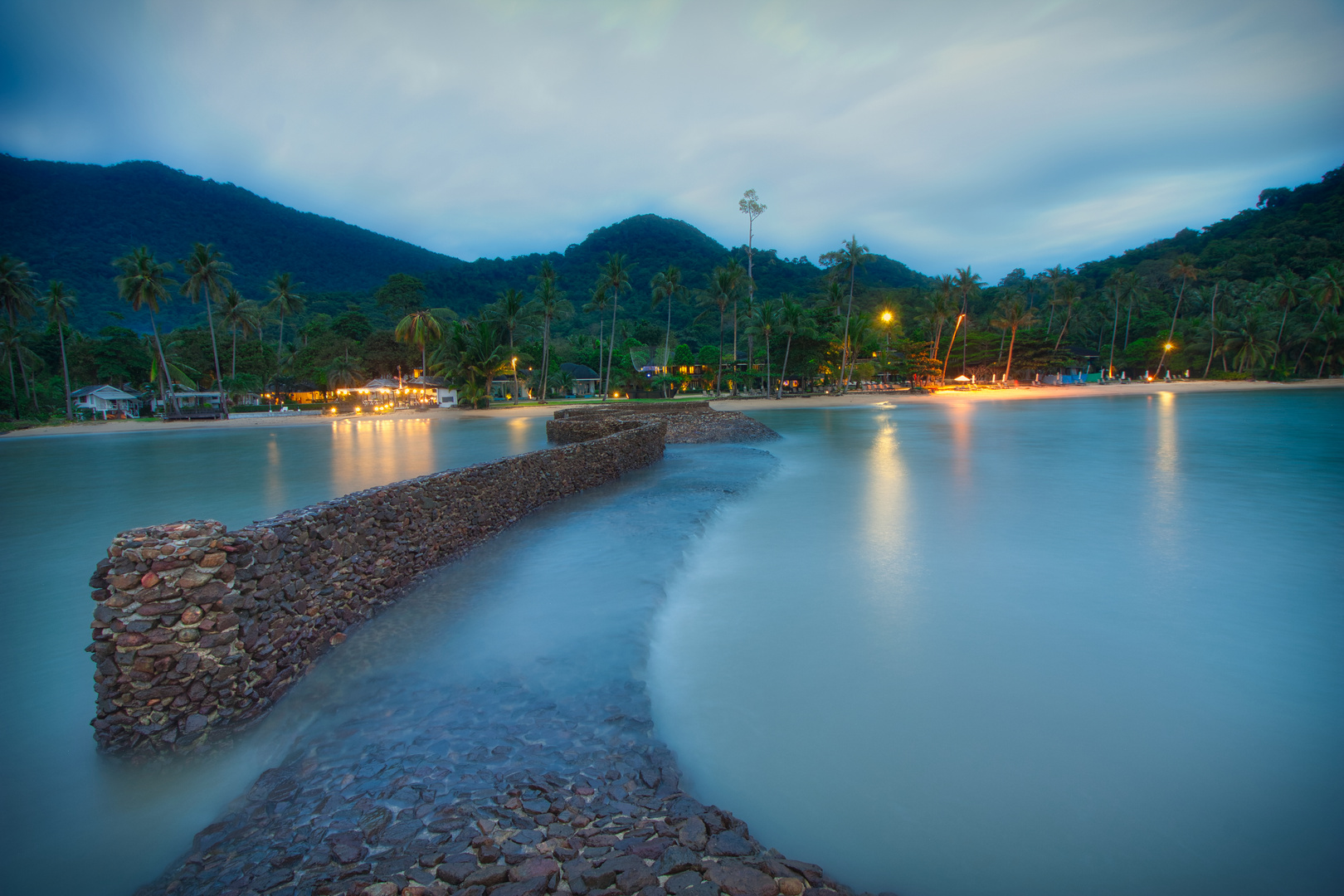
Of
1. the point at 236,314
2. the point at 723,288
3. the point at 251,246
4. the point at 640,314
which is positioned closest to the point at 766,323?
the point at 723,288

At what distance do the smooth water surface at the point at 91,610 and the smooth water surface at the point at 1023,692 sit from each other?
10.8ft

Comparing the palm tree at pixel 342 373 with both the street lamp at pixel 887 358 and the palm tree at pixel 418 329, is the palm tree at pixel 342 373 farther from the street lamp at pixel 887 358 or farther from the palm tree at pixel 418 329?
the street lamp at pixel 887 358

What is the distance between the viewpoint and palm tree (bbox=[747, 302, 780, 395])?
57.1 m

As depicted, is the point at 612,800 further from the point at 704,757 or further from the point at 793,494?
the point at 793,494

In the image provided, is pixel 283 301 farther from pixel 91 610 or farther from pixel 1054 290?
pixel 1054 290

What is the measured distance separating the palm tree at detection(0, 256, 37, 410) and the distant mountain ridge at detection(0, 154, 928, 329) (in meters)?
54.8

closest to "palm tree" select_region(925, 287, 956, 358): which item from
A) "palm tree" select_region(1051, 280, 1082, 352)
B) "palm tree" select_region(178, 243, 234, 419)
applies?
"palm tree" select_region(1051, 280, 1082, 352)

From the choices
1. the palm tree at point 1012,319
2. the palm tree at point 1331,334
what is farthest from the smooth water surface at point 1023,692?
the palm tree at point 1331,334

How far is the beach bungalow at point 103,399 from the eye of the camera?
173 feet

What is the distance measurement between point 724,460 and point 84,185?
17396 cm

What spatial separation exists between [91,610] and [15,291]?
174 ft

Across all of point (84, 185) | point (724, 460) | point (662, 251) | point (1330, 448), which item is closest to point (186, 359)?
point (724, 460)

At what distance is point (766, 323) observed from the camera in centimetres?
5731

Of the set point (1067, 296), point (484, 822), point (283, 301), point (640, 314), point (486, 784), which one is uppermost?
point (640, 314)
